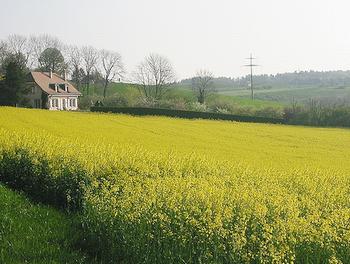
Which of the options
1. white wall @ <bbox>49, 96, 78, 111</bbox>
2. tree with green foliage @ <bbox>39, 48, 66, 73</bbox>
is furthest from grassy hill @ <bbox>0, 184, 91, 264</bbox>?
tree with green foliage @ <bbox>39, 48, 66, 73</bbox>

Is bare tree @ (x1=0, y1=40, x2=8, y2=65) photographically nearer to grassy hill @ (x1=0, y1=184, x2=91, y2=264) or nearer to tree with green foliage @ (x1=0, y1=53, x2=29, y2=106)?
tree with green foliage @ (x1=0, y1=53, x2=29, y2=106)

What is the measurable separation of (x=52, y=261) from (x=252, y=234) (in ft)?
12.1

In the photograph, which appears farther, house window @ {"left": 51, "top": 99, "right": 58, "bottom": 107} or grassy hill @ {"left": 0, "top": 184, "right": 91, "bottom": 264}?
house window @ {"left": 51, "top": 99, "right": 58, "bottom": 107}

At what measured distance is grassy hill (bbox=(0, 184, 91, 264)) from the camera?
356 inches

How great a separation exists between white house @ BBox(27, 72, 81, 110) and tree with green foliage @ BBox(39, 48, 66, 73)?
1266cm

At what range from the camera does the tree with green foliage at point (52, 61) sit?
92.7m

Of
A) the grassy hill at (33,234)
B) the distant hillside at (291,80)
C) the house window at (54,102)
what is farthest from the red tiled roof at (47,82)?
the grassy hill at (33,234)

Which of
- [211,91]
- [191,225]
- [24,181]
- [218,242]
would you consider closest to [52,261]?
[191,225]

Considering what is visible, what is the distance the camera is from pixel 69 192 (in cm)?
1269

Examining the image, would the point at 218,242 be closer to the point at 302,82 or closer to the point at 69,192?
the point at 69,192

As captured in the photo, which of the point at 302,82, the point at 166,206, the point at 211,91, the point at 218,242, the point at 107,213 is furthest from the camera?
the point at 302,82

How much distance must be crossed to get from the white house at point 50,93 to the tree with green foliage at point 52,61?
12.7 metres

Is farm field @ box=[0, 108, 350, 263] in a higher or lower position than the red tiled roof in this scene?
lower

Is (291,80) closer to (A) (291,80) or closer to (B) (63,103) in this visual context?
(A) (291,80)
